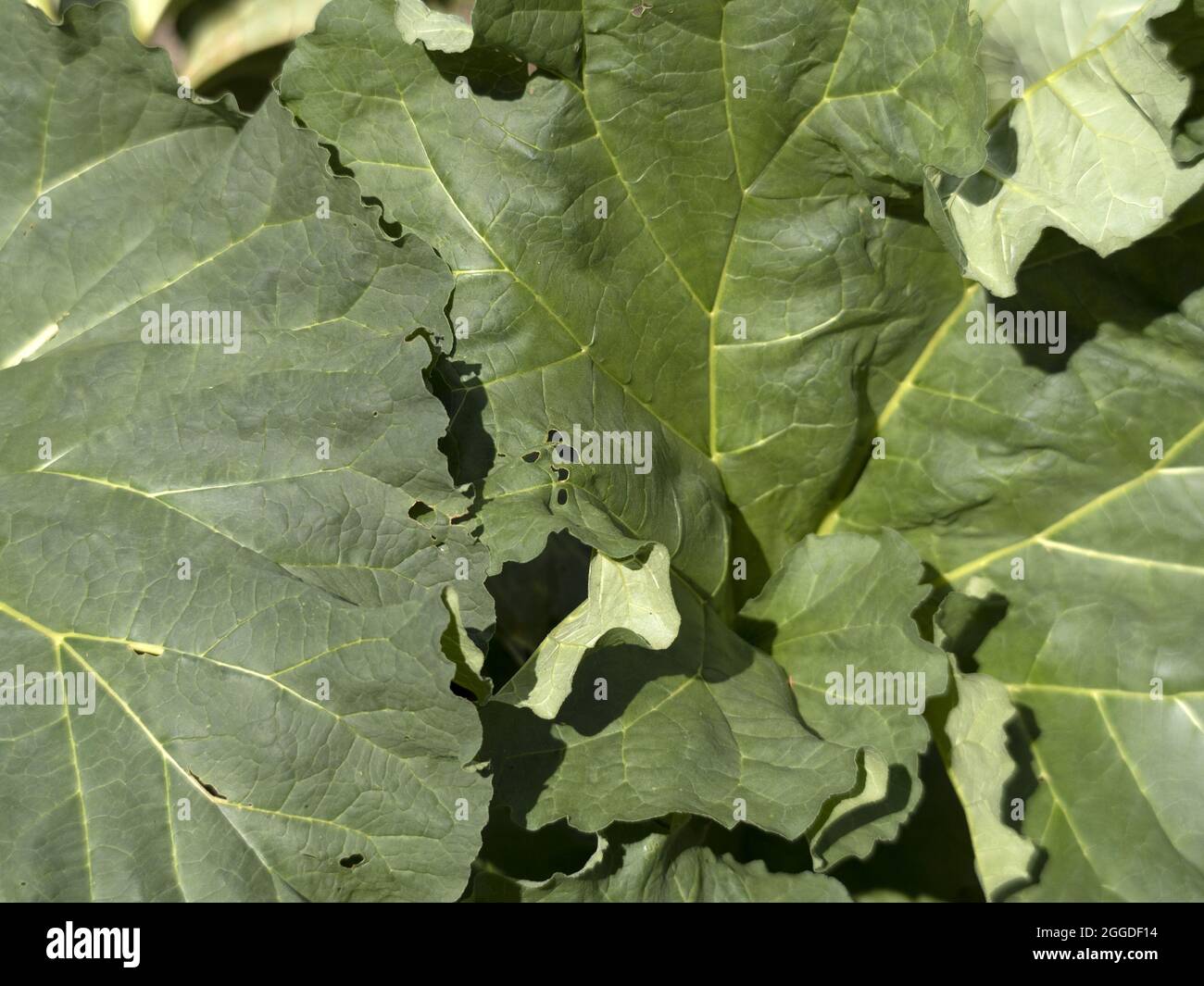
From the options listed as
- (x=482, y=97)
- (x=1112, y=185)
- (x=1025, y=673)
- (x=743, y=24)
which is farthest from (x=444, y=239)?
(x=1025, y=673)

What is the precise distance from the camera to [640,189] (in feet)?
7.70

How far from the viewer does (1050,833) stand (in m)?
2.54

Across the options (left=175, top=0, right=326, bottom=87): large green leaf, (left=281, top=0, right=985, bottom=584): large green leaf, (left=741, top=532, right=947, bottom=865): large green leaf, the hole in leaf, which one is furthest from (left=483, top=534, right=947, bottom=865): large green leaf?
(left=175, top=0, right=326, bottom=87): large green leaf

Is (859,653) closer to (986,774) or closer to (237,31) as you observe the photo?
(986,774)

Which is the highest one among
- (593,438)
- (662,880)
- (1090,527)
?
(593,438)

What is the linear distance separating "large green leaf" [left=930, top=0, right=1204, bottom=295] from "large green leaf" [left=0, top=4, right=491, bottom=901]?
1.04 m

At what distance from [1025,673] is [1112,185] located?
1099 millimetres

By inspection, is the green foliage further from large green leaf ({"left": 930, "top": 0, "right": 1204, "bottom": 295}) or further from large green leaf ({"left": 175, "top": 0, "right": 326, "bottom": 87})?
large green leaf ({"left": 175, "top": 0, "right": 326, "bottom": 87})

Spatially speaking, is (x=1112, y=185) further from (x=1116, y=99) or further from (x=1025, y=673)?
(x=1025, y=673)

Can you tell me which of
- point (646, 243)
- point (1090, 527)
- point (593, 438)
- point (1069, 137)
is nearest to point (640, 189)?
point (646, 243)

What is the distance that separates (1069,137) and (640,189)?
0.80 m

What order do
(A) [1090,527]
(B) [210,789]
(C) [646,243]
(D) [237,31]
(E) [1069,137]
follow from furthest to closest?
(D) [237,31] < (A) [1090,527] < (C) [646,243] < (E) [1069,137] < (B) [210,789]

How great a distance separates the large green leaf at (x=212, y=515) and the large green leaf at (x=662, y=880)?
0.75 feet

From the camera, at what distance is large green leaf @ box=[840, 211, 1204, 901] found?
8.07 feet
